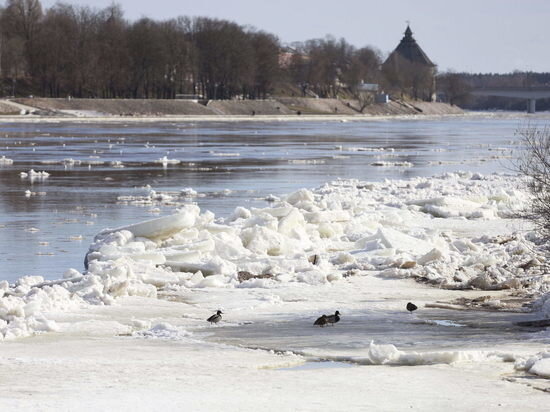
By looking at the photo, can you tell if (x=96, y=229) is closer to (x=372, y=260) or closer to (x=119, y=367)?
(x=372, y=260)

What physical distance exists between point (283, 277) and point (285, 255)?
86.8 inches

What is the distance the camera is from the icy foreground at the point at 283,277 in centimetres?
1145

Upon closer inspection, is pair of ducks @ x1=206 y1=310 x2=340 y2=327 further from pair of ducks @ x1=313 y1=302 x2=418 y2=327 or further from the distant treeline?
the distant treeline

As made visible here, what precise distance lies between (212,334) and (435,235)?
833cm

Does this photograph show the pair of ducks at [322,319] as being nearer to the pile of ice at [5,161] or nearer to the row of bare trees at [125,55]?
the pile of ice at [5,161]

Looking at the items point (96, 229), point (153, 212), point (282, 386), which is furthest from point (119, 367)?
point (153, 212)

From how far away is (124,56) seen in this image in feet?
436

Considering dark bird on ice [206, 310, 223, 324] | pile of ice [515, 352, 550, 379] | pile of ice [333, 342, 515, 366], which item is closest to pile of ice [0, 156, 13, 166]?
dark bird on ice [206, 310, 223, 324]

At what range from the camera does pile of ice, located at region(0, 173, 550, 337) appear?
46.5 ft

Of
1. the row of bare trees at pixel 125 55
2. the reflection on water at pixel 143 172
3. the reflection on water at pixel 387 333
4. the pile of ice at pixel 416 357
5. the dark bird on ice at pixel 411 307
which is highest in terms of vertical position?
the row of bare trees at pixel 125 55

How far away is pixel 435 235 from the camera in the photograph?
63.9ft

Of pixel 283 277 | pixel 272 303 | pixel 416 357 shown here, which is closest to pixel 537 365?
pixel 416 357

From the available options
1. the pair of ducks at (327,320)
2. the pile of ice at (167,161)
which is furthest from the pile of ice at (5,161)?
the pair of ducks at (327,320)

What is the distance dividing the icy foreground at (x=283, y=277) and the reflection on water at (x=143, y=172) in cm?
183
